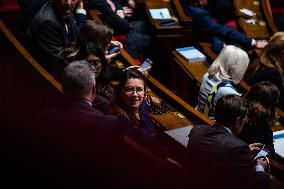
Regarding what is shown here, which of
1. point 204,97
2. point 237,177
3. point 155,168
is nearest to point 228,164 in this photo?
point 237,177

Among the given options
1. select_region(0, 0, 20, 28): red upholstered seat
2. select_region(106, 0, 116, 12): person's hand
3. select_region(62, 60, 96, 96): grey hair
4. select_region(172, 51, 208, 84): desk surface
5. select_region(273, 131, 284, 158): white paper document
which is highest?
select_region(62, 60, 96, 96): grey hair

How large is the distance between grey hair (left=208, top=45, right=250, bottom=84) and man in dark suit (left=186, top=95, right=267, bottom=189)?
0.48 meters

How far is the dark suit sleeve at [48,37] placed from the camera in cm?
201

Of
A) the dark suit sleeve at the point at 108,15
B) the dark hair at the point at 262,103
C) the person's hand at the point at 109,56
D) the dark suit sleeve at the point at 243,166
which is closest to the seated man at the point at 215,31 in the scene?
the dark suit sleeve at the point at 108,15

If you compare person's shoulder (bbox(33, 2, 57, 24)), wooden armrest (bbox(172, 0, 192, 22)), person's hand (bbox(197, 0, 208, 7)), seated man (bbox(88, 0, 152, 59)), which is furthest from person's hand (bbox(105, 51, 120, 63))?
person's hand (bbox(197, 0, 208, 7))

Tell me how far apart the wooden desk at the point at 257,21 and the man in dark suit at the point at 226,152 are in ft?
4.42

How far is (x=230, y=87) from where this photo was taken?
2.02 meters

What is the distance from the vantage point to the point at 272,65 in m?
2.33

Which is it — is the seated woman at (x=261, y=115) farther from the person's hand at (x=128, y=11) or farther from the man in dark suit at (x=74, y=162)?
the person's hand at (x=128, y=11)

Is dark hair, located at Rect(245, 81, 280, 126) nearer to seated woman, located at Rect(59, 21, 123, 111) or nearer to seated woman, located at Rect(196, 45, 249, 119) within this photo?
seated woman, located at Rect(196, 45, 249, 119)

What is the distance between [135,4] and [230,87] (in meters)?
0.95

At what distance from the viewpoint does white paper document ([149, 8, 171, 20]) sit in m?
2.70

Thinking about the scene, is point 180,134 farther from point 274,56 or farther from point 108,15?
point 108,15

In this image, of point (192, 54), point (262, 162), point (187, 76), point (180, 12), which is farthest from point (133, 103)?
point (180, 12)
